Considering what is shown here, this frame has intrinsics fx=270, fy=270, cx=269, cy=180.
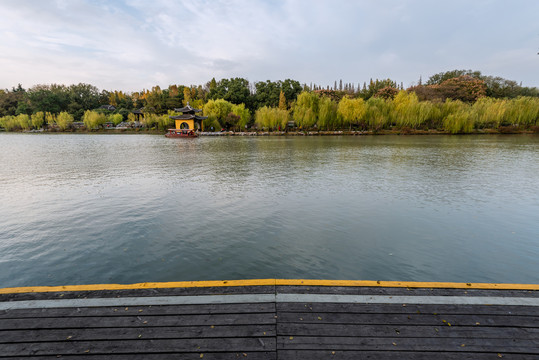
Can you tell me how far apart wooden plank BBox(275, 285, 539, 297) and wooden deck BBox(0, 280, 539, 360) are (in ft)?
0.04

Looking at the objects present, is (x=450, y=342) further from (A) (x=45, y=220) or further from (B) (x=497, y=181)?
(B) (x=497, y=181)

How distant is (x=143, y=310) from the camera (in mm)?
3223

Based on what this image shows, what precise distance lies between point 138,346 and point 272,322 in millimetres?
1388

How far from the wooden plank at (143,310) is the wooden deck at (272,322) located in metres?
0.01

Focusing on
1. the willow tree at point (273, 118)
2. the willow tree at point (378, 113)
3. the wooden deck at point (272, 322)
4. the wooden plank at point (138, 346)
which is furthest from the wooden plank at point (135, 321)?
the willow tree at point (378, 113)

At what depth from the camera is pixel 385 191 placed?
12.1 m

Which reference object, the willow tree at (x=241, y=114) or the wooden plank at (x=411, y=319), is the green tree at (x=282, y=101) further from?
the wooden plank at (x=411, y=319)

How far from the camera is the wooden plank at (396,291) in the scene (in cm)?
353

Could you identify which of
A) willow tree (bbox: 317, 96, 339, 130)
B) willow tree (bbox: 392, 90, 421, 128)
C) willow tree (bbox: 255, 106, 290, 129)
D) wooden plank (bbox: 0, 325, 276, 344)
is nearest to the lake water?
wooden plank (bbox: 0, 325, 276, 344)

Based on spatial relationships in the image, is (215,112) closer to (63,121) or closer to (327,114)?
(327,114)

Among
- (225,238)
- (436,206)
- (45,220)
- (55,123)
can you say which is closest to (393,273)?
(225,238)

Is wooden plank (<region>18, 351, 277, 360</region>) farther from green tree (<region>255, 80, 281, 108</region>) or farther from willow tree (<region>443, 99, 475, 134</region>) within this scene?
green tree (<region>255, 80, 281, 108</region>)

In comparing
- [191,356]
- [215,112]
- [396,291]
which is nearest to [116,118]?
[215,112]

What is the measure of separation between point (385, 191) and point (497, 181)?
6.96m
